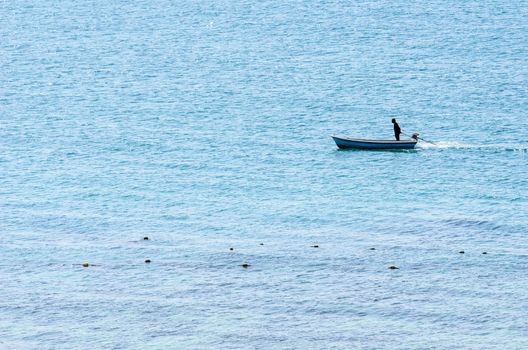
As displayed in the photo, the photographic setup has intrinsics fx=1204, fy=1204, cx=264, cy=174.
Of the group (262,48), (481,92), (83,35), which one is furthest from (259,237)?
(83,35)

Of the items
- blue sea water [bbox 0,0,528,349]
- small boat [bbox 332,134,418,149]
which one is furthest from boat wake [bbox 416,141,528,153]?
small boat [bbox 332,134,418,149]

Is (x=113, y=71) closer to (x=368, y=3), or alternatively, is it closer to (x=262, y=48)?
(x=262, y=48)

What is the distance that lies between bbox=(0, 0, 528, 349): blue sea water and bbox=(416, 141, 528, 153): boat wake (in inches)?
13.0

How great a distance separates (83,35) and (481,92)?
67207mm

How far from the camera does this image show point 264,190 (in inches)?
3634

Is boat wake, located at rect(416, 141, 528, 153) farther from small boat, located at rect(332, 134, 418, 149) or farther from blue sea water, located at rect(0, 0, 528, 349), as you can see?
small boat, located at rect(332, 134, 418, 149)

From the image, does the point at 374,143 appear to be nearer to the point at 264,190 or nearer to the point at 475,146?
the point at 475,146

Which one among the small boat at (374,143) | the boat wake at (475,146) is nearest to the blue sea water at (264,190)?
the boat wake at (475,146)

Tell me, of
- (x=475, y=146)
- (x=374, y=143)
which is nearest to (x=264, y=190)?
(x=374, y=143)

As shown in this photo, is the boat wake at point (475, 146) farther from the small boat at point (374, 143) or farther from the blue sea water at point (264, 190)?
the small boat at point (374, 143)

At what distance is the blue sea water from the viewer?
213 feet

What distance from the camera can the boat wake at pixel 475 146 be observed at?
339 ft

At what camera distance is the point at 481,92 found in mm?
127688

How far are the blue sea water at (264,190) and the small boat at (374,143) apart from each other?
0.97 m
